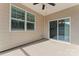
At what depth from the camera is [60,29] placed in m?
8.82

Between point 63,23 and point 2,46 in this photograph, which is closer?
point 2,46

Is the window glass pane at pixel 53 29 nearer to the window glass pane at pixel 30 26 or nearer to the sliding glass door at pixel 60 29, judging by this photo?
the sliding glass door at pixel 60 29

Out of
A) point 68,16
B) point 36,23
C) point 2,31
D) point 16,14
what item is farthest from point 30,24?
point 2,31

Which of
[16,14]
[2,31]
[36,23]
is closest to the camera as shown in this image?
[2,31]

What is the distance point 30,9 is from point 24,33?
2127 mm

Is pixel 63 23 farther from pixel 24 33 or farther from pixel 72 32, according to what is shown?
pixel 24 33

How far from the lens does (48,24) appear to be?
10633 mm

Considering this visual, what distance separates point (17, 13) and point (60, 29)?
3.77m

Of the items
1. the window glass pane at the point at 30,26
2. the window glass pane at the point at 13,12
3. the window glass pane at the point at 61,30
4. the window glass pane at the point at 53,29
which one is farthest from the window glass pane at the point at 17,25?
the window glass pane at the point at 53,29

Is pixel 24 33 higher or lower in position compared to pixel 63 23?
lower

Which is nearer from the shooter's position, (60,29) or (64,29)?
(64,29)

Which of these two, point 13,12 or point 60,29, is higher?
point 13,12

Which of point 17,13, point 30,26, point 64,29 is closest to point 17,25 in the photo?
point 17,13

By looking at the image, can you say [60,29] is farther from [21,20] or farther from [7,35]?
[7,35]
